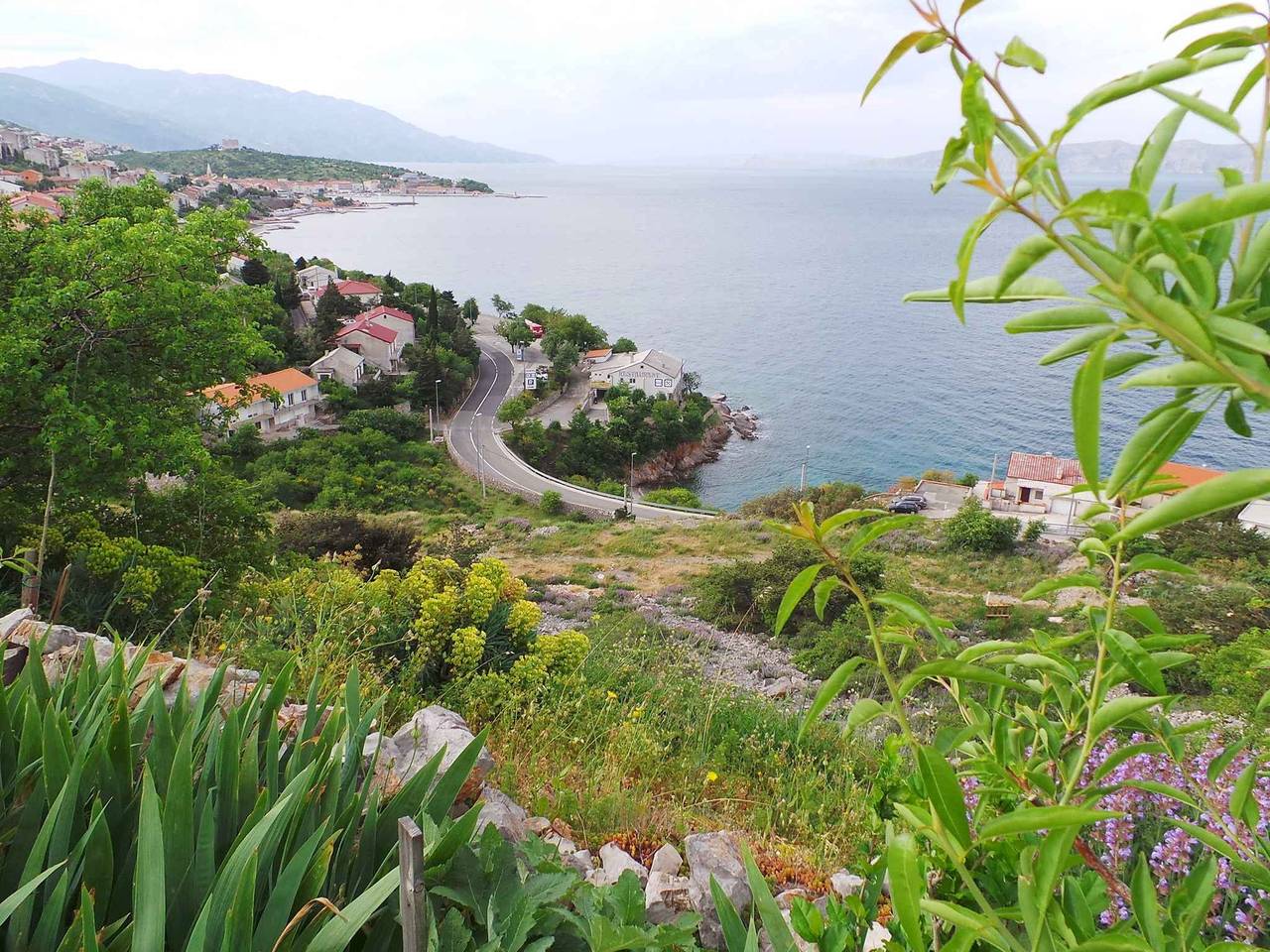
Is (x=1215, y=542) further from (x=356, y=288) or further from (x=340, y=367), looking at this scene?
(x=356, y=288)

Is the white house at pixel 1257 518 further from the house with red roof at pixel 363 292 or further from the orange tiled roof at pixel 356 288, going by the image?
the orange tiled roof at pixel 356 288

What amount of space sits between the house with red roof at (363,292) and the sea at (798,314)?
1659cm

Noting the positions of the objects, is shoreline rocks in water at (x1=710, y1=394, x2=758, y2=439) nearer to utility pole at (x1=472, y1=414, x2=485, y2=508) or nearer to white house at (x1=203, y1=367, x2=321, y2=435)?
utility pole at (x1=472, y1=414, x2=485, y2=508)

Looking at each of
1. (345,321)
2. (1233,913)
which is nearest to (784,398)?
(345,321)

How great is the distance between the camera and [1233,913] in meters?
1.68

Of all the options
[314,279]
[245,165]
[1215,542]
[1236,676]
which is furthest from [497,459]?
[245,165]

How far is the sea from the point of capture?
124ft

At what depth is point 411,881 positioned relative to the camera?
133cm

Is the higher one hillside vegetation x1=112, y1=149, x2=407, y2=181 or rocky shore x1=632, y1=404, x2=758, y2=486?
hillside vegetation x1=112, y1=149, x2=407, y2=181

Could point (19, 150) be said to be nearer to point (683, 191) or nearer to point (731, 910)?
point (731, 910)

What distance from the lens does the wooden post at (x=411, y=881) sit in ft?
4.33

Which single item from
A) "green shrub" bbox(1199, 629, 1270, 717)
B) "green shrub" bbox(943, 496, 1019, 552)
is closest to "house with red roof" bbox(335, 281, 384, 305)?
"green shrub" bbox(943, 496, 1019, 552)

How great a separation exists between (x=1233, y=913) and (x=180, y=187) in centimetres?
10865

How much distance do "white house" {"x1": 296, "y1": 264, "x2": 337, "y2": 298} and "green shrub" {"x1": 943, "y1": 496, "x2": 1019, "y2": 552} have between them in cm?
4589
